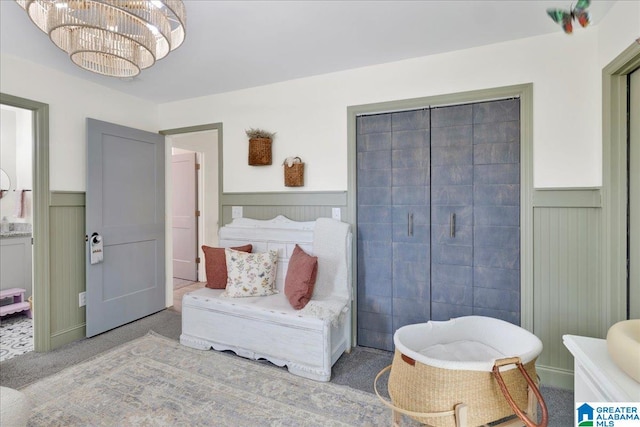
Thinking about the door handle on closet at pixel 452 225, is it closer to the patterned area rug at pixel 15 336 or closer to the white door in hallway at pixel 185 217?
the patterned area rug at pixel 15 336

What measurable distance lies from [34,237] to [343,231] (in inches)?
97.5

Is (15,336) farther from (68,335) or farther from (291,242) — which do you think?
(291,242)

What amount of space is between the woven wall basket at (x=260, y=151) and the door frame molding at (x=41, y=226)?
163 centimetres

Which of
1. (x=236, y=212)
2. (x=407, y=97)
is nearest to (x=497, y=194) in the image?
(x=407, y=97)

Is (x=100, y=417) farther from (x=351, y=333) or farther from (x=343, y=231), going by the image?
(x=343, y=231)

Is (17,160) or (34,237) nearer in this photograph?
(34,237)

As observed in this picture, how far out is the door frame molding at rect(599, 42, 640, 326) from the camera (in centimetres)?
184

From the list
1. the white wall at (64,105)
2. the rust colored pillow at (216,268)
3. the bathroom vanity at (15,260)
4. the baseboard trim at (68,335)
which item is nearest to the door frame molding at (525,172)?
the rust colored pillow at (216,268)

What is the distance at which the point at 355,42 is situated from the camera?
88.4 inches

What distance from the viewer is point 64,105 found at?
2775mm

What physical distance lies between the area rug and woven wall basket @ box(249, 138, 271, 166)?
1.65m

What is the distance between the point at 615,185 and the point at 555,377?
1281 mm

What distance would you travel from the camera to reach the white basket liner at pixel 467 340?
151 cm

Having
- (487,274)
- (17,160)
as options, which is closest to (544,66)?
(487,274)
